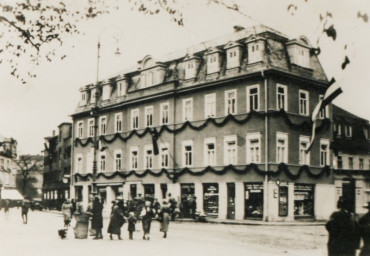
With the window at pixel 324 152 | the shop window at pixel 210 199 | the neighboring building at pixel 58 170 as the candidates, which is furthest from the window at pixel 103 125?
the window at pixel 324 152

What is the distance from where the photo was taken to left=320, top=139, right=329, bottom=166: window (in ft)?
75.6

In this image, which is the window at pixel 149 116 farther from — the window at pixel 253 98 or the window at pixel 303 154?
the window at pixel 303 154

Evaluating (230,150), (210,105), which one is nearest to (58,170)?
(210,105)

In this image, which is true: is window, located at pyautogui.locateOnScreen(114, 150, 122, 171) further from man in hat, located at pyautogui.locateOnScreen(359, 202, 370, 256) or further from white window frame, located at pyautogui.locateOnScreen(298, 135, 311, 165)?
man in hat, located at pyautogui.locateOnScreen(359, 202, 370, 256)

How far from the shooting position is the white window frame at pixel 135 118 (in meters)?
28.5

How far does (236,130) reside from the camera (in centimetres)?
2280

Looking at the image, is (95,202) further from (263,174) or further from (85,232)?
(263,174)

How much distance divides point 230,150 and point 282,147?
2.46 metres

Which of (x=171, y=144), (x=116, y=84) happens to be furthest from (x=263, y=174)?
(x=116, y=84)

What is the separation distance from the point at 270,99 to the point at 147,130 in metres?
8.32

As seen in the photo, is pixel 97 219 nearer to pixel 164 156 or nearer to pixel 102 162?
pixel 164 156

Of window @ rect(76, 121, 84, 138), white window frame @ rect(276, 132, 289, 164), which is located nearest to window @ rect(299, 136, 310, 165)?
white window frame @ rect(276, 132, 289, 164)

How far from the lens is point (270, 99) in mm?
21578

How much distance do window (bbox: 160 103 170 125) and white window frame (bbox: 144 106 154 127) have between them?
0.84 meters
